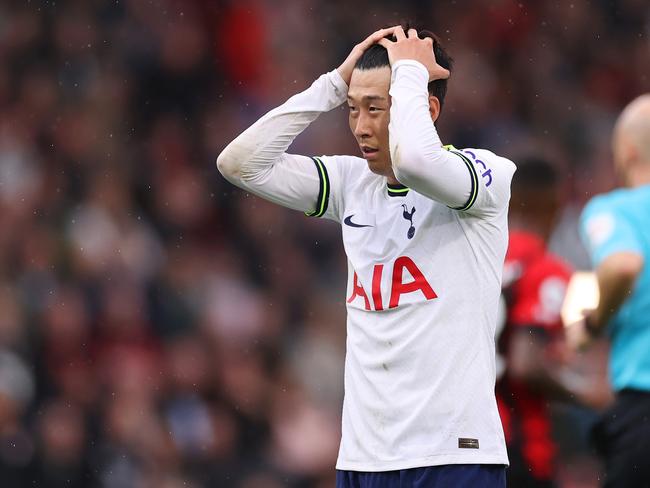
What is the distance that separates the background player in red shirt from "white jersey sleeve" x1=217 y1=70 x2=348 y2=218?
123 centimetres

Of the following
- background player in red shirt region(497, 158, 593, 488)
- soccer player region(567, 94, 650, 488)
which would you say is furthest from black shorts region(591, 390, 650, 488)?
background player in red shirt region(497, 158, 593, 488)

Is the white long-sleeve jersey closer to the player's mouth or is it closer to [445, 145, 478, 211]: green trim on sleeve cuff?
[445, 145, 478, 211]: green trim on sleeve cuff

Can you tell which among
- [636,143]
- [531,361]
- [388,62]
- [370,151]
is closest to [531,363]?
[531,361]

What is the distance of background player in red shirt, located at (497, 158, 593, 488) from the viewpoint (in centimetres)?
521

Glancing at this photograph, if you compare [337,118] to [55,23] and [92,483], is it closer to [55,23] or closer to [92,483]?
[55,23]

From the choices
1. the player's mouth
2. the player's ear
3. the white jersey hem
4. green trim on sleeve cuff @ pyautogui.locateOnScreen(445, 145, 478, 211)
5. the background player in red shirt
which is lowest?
the white jersey hem

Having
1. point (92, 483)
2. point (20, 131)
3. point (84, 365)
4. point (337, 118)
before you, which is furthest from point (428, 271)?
point (20, 131)

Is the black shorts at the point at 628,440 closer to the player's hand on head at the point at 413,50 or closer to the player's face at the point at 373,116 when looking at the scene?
the player's face at the point at 373,116

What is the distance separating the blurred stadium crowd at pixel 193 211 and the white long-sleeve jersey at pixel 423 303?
4761 millimetres

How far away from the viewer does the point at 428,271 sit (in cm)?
390

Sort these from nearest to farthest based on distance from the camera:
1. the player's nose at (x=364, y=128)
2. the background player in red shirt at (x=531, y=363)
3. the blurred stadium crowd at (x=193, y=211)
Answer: the player's nose at (x=364, y=128) < the background player in red shirt at (x=531, y=363) < the blurred stadium crowd at (x=193, y=211)

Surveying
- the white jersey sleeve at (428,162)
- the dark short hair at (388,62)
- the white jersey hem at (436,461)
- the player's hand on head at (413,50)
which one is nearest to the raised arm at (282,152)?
the dark short hair at (388,62)

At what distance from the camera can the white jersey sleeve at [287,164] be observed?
4.27 meters

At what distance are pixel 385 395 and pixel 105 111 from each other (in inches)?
302
